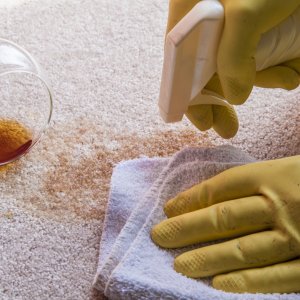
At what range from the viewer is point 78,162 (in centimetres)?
69

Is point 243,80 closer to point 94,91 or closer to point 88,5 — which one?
point 94,91

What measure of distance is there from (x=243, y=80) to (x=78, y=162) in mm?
229

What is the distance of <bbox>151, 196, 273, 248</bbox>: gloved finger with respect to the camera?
552 millimetres

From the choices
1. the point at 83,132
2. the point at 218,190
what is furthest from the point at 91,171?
the point at 218,190

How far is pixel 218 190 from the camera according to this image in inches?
22.8

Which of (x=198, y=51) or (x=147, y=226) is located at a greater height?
(x=198, y=51)

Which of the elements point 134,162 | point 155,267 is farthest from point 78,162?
point 155,267

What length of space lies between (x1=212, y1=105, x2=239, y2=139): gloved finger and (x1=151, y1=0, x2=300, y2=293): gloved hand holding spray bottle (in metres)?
0.07

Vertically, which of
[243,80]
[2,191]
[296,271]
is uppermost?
[243,80]

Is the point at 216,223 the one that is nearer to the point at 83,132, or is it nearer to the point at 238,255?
the point at 238,255

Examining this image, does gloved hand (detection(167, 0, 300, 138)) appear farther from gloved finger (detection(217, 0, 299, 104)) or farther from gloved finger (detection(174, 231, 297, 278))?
gloved finger (detection(174, 231, 297, 278))

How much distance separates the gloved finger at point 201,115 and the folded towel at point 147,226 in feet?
0.09

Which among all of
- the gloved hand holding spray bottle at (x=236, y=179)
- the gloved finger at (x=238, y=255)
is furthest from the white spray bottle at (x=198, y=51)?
the gloved finger at (x=238, y=255)

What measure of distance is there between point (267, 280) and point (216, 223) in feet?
0.22
